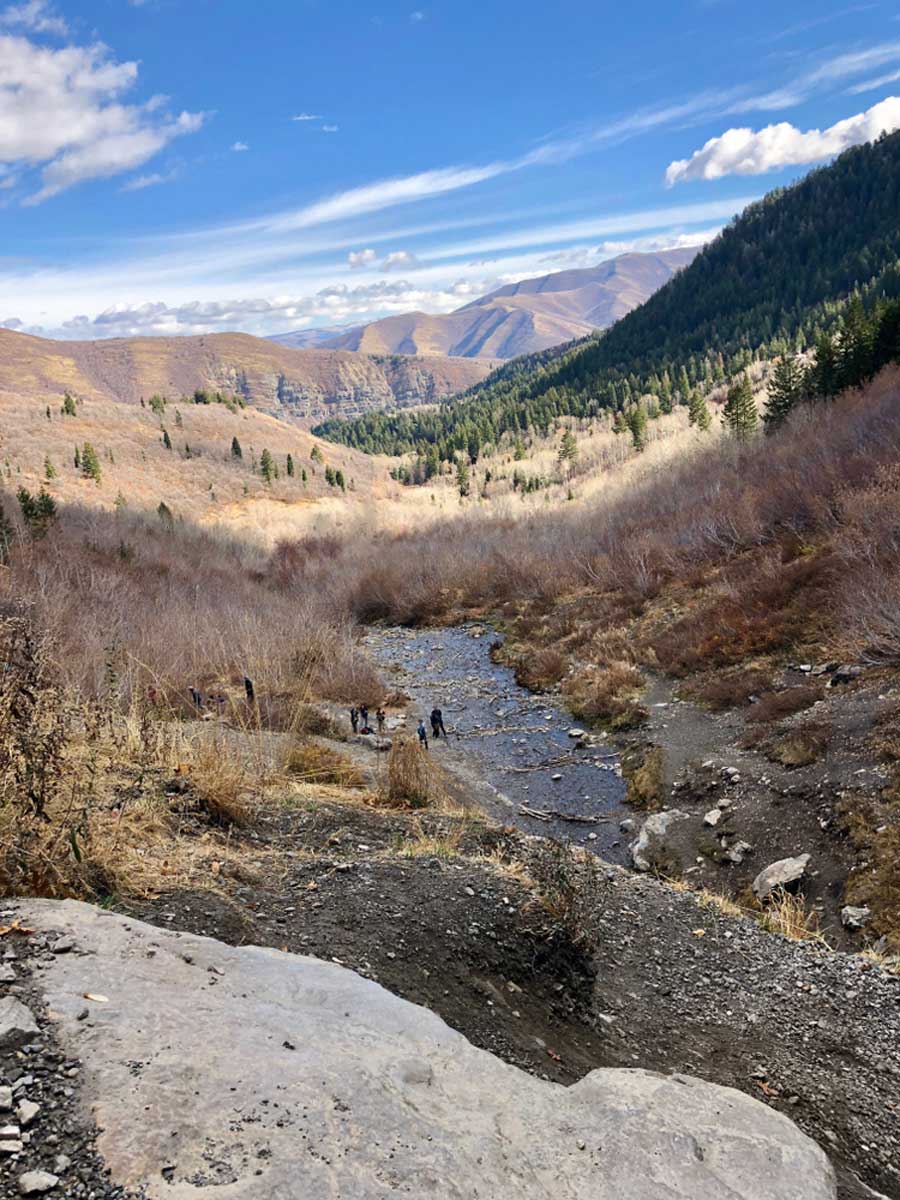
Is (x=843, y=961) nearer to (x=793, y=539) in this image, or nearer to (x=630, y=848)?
(x=630, y=848)

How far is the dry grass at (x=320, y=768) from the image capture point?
1077 cm

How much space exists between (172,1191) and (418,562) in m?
42.8

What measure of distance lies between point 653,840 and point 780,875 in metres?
2.82

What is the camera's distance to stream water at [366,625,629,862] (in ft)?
46.8

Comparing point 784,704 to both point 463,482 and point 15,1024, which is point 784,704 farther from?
point 463,482

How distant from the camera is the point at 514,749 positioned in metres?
19.0

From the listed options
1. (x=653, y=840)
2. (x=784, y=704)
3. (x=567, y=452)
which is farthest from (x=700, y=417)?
(x=653, y=840)

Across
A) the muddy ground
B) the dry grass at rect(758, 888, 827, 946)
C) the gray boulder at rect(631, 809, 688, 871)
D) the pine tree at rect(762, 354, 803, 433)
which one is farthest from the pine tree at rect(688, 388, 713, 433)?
the muddy ground

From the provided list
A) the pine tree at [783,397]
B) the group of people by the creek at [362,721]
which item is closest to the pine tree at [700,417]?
the pine tree at [783,397]

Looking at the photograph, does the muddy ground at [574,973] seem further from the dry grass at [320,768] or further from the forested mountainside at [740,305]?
the forested mountainside at [740,305]

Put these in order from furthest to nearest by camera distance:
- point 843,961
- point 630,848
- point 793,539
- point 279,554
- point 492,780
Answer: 1. point 279,554
2. point 793,539
3. point 492,780
4. point 630,848
5. point 843,961

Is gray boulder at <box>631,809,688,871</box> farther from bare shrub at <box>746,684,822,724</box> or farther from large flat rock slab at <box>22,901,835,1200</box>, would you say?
large flat rock slab at <box>22,901,835,1200</box>

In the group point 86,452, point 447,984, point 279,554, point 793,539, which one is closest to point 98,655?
point 447,984

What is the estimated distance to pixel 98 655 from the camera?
15.7m
